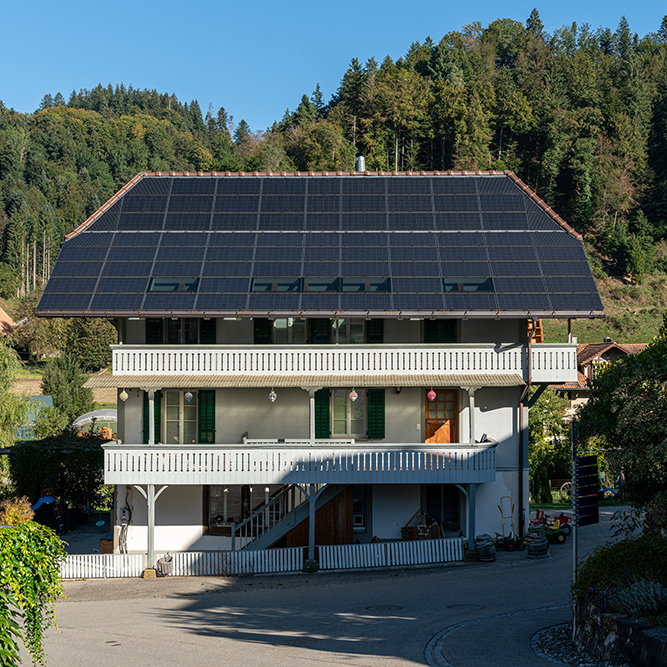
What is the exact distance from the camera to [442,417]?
2998cm

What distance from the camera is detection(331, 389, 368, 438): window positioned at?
2980 cm

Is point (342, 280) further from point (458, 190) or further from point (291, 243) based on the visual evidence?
point (458, 190)

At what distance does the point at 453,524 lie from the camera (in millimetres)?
29812

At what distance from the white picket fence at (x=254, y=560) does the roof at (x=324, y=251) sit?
23.2ft

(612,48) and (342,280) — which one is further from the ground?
(612,48)

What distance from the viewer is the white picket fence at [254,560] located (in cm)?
2705

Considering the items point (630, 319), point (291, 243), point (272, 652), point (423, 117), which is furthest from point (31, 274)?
point (272, 652)

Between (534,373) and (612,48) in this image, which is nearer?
(534,373)

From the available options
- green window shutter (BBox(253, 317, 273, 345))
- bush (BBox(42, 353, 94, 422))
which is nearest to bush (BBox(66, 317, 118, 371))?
bush (BBox(42, 353, 94, 422))

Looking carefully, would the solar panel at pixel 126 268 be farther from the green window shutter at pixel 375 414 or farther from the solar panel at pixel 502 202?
the solar panel at pixel 502 202

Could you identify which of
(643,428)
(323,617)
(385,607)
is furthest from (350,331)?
(643,428)

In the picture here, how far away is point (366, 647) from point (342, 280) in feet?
43.9

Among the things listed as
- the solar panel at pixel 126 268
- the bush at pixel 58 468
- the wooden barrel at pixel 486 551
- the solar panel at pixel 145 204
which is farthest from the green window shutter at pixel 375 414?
the bush at pixel 58 468

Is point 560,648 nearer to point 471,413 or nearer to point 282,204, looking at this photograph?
point 471,413
